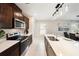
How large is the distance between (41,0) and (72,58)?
0.88 meters

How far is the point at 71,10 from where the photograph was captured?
11.0 ft

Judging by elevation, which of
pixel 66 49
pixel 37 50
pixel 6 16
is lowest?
pixel 37 50

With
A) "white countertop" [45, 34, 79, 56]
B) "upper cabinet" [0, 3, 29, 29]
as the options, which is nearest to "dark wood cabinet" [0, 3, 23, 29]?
"upper cabinet" [0, 3, 29, 29]

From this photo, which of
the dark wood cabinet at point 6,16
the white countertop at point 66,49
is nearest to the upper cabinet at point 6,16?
the dark wood cabinet at point 6,16

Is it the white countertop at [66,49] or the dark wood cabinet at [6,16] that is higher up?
the dark wood cabinet at [6,16]

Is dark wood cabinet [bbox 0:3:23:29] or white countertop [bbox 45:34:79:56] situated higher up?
dark wood cabinet [bbox 0:3:23:29]

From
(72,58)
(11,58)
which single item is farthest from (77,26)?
(11,58)

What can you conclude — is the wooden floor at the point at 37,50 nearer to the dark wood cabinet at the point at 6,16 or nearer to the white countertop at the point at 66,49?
the dark wood cabinet at the point at 6,16

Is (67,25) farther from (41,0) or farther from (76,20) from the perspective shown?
(41,0)

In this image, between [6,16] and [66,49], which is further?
[6,16]

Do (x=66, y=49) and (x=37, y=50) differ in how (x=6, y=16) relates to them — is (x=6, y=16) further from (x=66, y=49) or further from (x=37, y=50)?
(x=37, y=50)

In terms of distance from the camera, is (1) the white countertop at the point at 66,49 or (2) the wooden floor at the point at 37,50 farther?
(2) the wooden floor at the point at 37,50

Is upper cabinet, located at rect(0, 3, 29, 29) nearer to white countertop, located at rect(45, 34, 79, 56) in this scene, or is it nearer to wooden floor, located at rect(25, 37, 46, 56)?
white countertop, located at rect(45, 34, 79, 56)

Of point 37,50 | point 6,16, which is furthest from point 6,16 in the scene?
point 37,50
